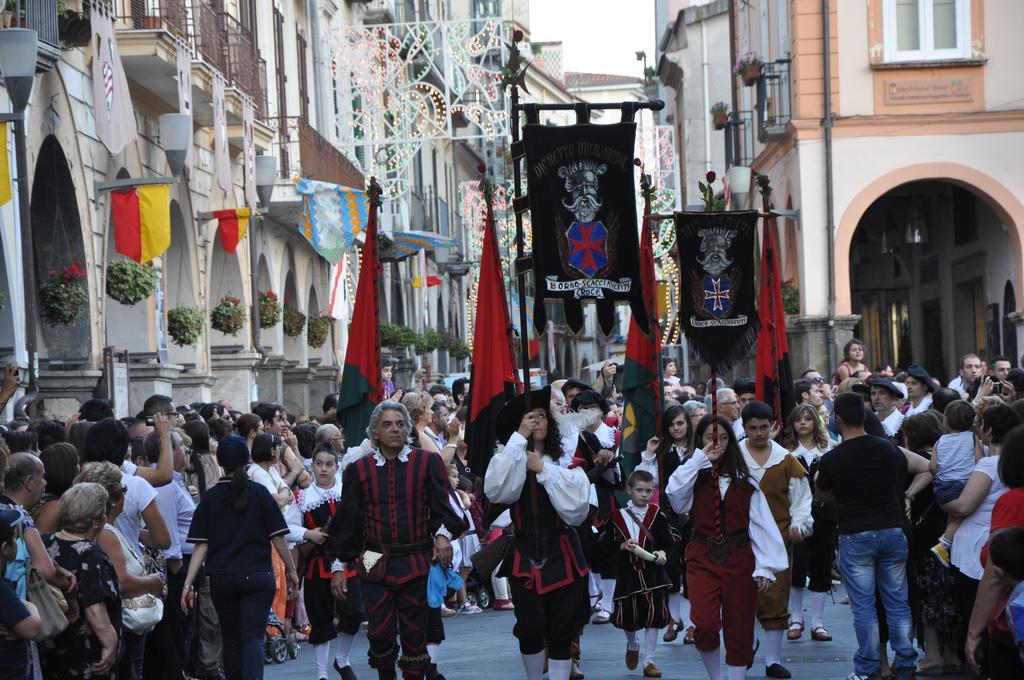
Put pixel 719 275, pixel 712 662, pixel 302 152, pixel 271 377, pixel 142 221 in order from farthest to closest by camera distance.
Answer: pixel 302 152 → pixel 271 377 → pixel 142 221 → pixel 719 275 → pixel 712 662

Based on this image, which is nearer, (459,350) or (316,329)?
(316,329)

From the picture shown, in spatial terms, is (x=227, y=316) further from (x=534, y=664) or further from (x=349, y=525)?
(x=534, y=664)

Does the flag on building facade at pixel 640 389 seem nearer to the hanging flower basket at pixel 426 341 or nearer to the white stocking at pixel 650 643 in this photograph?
the white stocking at pixel 650 643

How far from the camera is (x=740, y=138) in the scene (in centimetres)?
3631

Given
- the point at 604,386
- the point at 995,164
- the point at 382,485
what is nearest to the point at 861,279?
the point at 995,164

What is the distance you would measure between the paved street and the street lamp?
126 inches

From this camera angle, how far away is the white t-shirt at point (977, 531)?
9.38 m

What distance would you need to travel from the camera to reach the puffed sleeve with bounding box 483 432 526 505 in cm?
912

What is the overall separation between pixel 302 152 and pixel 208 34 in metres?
6.21

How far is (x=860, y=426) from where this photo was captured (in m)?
10.1

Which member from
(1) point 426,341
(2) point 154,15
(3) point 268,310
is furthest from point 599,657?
(1) point 426,341

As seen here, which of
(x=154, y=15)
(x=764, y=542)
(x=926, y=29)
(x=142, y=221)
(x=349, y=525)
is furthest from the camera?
(x=926, y=29)

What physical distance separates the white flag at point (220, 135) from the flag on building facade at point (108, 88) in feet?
11.5

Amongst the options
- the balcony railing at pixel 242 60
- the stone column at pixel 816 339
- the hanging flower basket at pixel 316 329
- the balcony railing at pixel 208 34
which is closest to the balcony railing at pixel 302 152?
the balcony railing at pixel 242 60
